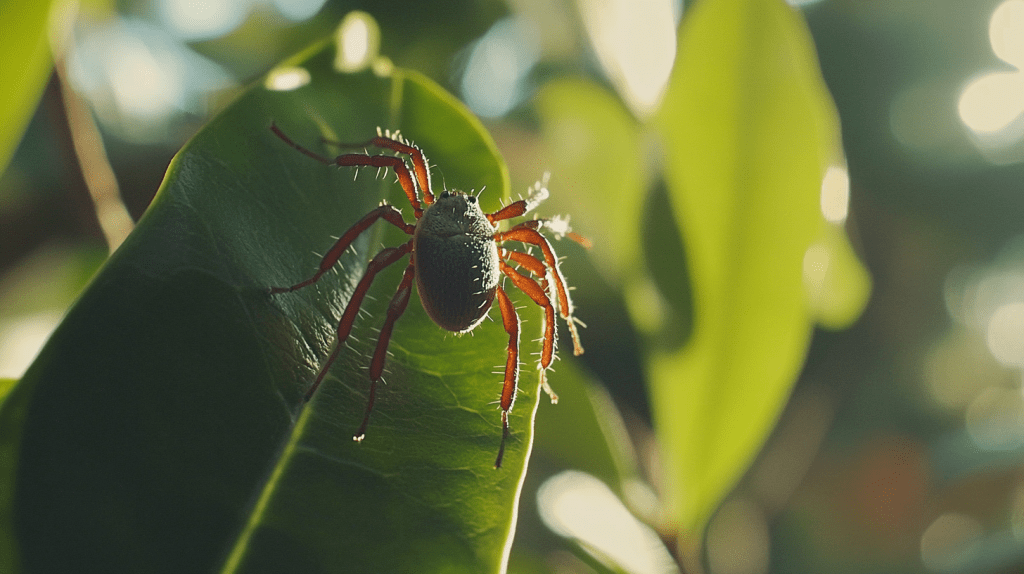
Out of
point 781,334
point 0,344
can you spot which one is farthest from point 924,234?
point 0,344

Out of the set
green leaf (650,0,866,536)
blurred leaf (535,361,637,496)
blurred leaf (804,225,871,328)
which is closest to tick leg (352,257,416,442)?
blurred leaf (535,361,637,496)

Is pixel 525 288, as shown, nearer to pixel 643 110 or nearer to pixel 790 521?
pixel 643 110

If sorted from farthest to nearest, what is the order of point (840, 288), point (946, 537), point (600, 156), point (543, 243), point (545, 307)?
point (946, 537)
point (840, 288)
point (600, 156)
point (543, 243)
point (545, 307)

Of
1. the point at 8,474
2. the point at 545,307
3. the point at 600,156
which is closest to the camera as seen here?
the point at 8,474

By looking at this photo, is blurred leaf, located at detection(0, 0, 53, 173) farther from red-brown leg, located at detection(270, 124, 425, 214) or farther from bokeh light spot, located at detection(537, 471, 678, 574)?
bokeh light spot, located at detection(537, 471, 678, 574)

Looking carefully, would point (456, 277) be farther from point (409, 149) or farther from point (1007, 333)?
point (1007, 333)

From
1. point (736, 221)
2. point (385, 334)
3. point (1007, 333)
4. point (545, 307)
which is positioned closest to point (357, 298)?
point (385, 334)
